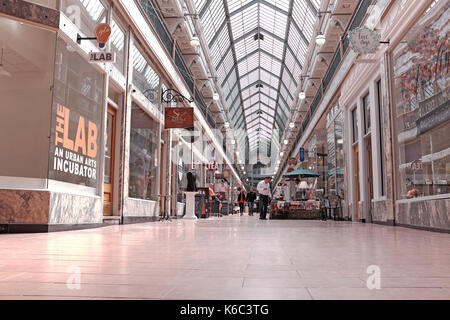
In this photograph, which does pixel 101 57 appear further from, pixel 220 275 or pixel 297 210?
pixel 297 210

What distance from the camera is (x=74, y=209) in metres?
6.55

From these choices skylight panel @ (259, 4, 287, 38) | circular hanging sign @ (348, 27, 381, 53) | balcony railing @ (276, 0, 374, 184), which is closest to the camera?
circular hanging sign @ (348, 27, 381, 53)

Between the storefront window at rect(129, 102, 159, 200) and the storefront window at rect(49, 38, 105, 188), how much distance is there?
1958 mm

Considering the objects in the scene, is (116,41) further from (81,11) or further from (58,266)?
(58,266)

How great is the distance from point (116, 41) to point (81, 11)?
5.84 ft

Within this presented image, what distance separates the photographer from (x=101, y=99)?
798 cm

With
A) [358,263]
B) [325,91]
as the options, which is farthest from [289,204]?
[358,263]

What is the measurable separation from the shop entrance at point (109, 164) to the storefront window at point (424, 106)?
19.0ft

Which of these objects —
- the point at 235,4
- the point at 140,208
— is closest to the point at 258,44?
the point at 235,4

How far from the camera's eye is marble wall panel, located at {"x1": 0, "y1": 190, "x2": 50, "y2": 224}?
5.52 metres

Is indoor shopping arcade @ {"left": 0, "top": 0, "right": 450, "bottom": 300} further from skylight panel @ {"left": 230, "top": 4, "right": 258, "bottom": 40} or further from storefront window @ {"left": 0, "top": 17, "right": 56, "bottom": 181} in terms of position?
skylight panel @ {"left": 230, "top": 4, "right": 258, "bottom": 40}

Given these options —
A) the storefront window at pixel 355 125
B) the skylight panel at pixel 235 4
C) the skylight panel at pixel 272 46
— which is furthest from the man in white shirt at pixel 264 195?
the skylight panel at pixel 272 46

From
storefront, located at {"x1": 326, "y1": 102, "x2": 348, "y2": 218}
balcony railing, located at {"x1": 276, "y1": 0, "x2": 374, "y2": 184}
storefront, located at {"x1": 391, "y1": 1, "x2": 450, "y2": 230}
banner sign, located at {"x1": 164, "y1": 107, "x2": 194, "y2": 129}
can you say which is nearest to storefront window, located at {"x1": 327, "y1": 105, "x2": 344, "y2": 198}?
storefront, located at {"x1": 326, "y1": 102, "x2": 348, "y2": 218}

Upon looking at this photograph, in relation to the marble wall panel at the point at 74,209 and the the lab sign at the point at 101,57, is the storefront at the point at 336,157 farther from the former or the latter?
the the lab sign at the point at 101,57
